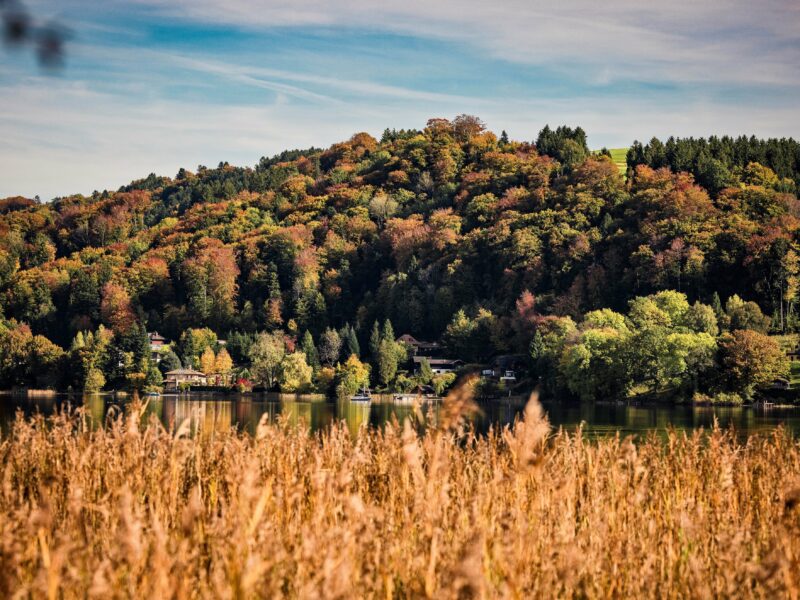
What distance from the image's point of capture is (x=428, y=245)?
10700cm

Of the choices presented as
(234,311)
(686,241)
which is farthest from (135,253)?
(686,241)

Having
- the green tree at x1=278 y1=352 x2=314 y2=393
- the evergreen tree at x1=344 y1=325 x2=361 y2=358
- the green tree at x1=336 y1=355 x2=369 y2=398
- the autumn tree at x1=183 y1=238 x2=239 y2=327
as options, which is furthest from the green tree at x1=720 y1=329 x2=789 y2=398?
the autumn tree at x1=183 y1=238 x2=239 y2=327

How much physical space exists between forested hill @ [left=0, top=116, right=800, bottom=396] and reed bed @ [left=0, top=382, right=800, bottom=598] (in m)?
63.9

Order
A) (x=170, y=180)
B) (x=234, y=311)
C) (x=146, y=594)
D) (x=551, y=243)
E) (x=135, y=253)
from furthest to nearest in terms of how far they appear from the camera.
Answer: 1. (x=170, y=180)
2. (x=135, y=253)
3. (x=234, y=311)
4. (x=551, y=243)
5. (x=146, y=594)

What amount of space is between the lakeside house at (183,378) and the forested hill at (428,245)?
14.2 meters

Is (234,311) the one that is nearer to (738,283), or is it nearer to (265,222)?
(265,222)

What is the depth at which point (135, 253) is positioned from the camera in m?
128

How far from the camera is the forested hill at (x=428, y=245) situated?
79.5 m

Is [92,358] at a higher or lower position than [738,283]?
lower

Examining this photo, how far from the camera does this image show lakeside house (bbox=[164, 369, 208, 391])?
8569 cm

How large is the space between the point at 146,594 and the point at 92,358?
82.6 meters

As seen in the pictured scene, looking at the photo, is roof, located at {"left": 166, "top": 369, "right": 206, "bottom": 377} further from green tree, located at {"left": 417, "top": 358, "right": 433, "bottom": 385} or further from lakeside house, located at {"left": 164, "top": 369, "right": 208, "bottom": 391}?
green tree, located at {"left": 417, "top": 358, "right": 433, "bottom": 385}

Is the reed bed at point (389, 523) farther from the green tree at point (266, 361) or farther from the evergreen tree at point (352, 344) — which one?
the evergreen tree at point (352, 344)

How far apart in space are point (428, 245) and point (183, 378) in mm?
32615
